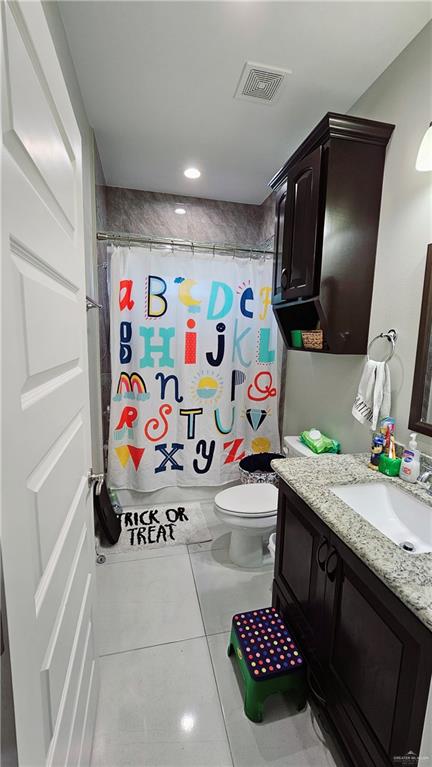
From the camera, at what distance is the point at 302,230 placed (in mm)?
1682

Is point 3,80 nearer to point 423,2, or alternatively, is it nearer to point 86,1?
point 86,1

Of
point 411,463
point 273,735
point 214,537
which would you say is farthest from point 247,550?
point 411,463

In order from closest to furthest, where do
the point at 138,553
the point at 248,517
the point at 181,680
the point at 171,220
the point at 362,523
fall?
the point at 362,523 < the point at 181,680 < the point at 248,517 < the point at 138,553 < the point at 171,220

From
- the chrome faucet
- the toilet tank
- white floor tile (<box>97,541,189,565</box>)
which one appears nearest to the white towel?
the chrome faucet

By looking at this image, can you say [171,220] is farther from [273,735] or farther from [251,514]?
[273,735]

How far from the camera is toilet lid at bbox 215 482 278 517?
1931mm

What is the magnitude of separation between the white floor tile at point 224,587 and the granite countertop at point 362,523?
2.98 feet

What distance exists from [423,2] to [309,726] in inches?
109

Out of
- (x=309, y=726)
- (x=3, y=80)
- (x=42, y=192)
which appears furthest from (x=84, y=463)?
(x=309, y=726)

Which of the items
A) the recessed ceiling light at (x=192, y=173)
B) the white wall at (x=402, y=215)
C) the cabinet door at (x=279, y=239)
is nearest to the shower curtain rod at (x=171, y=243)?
the recessed ceiling light at (x=192, y=173)

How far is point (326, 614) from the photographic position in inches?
46.1

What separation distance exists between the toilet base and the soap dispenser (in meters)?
1.07

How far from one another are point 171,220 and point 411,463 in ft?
8.37

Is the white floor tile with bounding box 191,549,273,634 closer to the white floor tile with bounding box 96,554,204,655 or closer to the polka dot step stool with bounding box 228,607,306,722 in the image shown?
the white floor tile with bounding box 96,554,204,655
